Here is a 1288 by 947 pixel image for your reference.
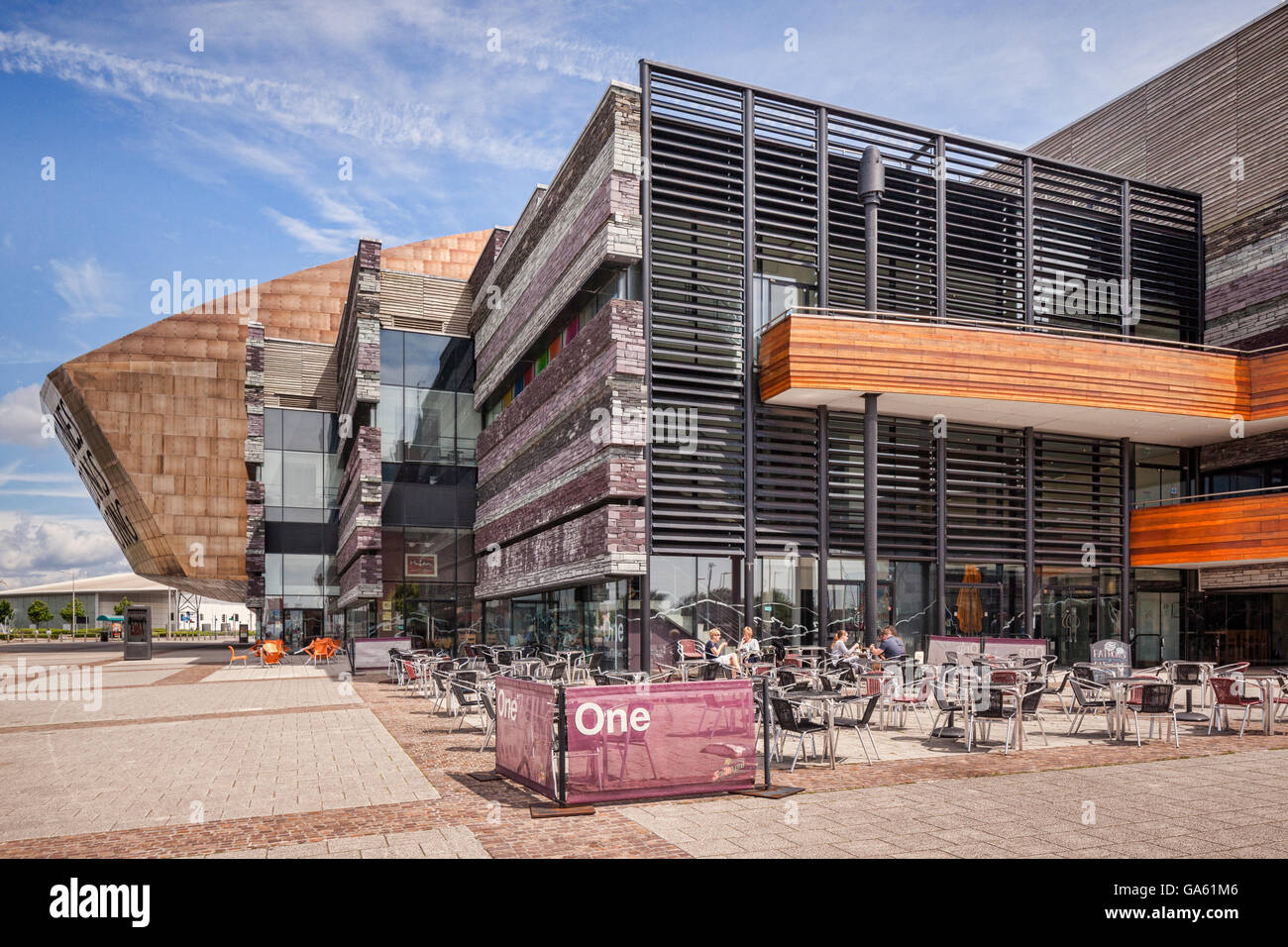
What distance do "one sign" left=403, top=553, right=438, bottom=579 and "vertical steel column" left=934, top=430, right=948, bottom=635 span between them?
20.2 meters

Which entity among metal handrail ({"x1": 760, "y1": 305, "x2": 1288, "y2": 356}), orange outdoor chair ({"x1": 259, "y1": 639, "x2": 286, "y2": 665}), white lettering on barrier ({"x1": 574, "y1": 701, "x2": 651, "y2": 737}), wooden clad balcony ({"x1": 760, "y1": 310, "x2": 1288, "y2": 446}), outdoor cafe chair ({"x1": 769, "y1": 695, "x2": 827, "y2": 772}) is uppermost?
metal handrail ({"x1": 760, "y1": 305, "x2": 1288, "y2": 356})

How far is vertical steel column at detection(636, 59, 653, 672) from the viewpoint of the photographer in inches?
810

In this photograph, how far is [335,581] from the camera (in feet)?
152

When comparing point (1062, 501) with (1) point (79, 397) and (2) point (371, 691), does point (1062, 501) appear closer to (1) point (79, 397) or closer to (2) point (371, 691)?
(2) point (371, 691)

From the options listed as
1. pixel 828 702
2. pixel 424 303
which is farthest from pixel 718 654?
pixel 424 303

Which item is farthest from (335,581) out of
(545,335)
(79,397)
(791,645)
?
(791,645)

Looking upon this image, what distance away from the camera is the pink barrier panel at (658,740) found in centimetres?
841

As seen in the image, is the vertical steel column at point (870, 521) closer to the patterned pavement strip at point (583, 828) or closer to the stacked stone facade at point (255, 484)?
the patterned pavement strip at point (583, 828)

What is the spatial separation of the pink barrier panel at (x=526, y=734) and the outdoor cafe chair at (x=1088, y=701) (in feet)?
24.0

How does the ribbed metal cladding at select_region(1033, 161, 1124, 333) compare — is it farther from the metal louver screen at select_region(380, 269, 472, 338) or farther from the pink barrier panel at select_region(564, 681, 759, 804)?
the metal louver screen at select_region(380, 269, 472, 338)

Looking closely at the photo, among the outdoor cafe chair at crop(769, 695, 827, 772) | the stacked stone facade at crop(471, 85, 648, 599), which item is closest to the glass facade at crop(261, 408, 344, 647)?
the stacked stone facade at crop(471, 85, 648, 599)

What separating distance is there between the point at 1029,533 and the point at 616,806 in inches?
740

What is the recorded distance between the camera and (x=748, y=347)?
2180 cm

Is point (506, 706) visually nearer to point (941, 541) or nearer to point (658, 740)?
point (658, 740)
